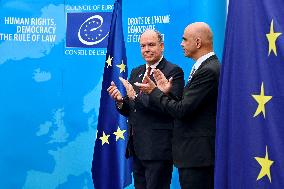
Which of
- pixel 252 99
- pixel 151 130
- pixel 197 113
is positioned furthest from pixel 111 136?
pixel 252 99

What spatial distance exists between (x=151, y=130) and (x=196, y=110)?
1.65 ft

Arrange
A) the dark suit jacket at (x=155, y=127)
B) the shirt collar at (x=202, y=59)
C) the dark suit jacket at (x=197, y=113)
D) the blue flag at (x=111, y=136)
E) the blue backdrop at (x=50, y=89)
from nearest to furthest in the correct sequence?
the dark suit jacket at (x=197, y=113), the shirt collar at (x=202, y=59), the dark suit jacket at (x=155, y=127), the blue flag at (x=111, y=136), the blue backdrop at (x=50, y=89)

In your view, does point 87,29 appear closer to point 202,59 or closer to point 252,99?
point 202,59

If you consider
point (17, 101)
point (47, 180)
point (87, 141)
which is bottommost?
point (47, 180)

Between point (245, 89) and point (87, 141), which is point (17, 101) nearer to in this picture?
point (87, 141)

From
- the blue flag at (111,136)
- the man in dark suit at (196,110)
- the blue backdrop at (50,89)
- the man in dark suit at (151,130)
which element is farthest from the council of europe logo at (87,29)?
the man in dark suit at (196,110)

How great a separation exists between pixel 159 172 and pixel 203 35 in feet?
2.93

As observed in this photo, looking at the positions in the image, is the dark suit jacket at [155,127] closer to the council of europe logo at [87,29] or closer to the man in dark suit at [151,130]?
the man in dark suit at [151,130]

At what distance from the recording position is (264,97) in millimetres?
1790

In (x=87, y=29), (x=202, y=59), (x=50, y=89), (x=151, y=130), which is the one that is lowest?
(x=151, y=130)

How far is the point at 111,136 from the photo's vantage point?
3.53 metres

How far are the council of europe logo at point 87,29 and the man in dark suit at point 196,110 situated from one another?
2059mm

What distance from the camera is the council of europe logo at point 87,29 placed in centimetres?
456

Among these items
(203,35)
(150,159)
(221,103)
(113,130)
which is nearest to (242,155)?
(221,103)
